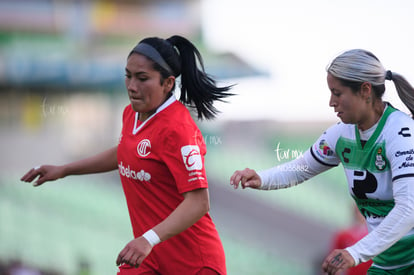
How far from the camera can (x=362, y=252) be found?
8.30 feet

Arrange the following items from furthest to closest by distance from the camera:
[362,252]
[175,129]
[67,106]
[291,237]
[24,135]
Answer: [291,237] < [24,135] < [67,106] < [175,129] < [362,252]

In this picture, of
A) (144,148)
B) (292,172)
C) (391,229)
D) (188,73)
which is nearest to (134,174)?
(144,148)

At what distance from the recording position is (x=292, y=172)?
3121 millimetres

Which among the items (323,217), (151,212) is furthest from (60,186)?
(151,212)

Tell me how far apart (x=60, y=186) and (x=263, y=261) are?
2273 mm

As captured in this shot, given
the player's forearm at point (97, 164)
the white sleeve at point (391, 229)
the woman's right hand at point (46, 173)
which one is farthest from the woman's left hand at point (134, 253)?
the woman's right hand at point (46, 173)

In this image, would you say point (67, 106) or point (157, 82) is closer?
point (157, 82)

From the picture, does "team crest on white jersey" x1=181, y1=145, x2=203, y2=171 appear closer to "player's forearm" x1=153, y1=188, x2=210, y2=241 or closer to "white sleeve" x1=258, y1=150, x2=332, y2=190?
"player's forearm" x1=153, y1=188, x2=210, y2=241

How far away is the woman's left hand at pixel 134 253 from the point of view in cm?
260

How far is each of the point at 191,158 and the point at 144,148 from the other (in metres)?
0.23

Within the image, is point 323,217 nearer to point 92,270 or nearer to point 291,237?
point 291,237

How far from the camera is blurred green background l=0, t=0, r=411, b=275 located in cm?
647

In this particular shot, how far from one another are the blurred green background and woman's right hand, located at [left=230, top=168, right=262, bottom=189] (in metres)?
3.15

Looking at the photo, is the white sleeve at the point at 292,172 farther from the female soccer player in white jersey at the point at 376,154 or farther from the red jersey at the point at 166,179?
the red jersey at the point at 166,179
